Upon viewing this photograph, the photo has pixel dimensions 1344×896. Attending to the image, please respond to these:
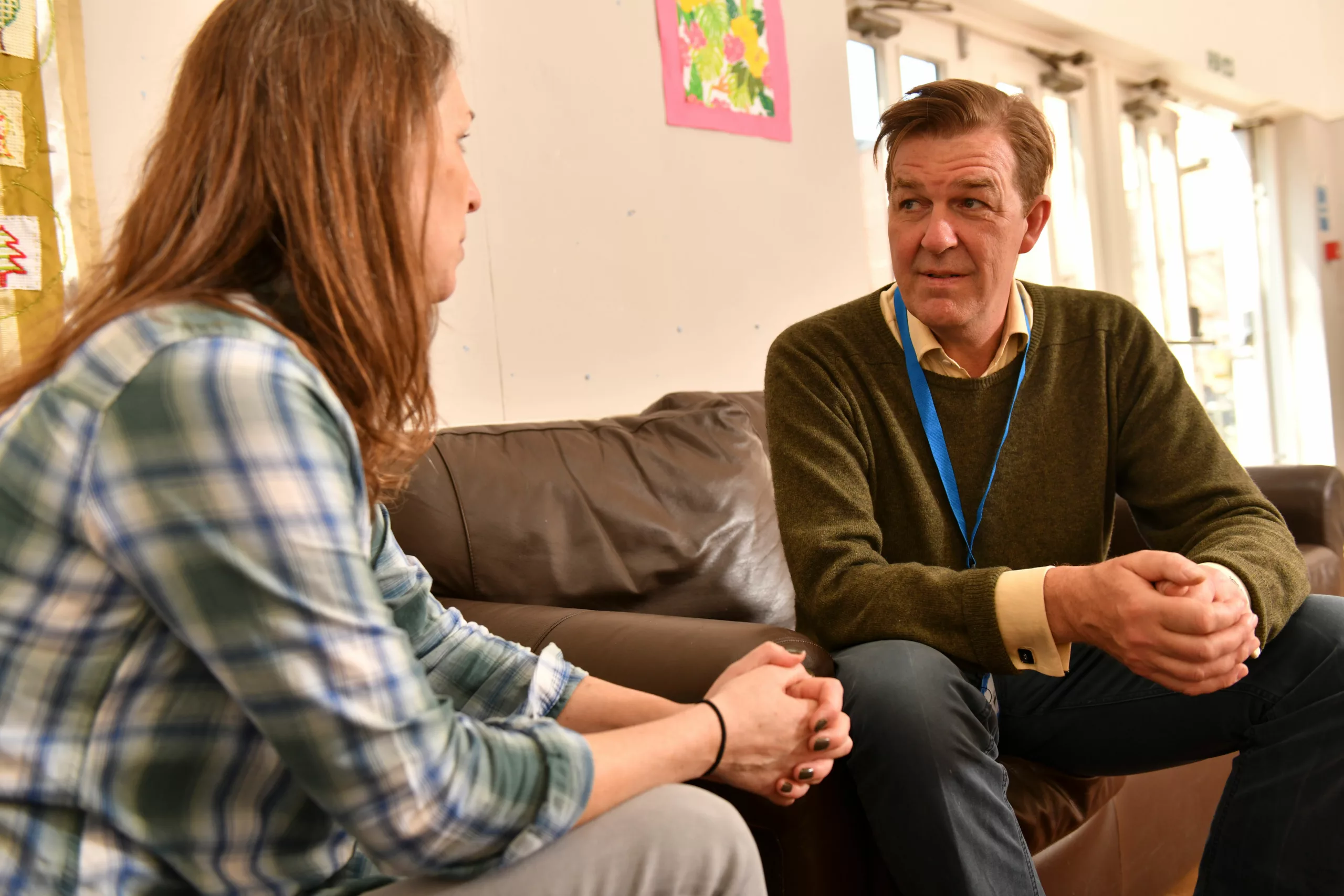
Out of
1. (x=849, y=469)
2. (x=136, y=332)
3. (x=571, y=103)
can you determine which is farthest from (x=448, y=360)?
(x=136, y=332)

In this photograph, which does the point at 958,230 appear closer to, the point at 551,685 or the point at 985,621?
the point at 985,621

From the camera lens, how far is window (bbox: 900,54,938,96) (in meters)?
3.36

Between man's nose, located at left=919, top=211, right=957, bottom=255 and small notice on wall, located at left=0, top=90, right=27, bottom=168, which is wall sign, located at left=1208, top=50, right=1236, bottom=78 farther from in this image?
small notice on wall, located at left=0, top=90, right=27, bottom=168

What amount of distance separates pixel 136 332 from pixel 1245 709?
3.89 ft

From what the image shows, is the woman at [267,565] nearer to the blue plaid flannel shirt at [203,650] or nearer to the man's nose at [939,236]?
the blue plaid flannel shirt at [203,650]

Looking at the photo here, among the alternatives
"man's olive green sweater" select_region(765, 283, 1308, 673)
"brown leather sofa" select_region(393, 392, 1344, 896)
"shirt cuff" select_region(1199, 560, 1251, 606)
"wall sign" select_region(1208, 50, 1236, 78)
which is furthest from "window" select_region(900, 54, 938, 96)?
"shirt cuff" select_region(1199, 560, 1251, 606)

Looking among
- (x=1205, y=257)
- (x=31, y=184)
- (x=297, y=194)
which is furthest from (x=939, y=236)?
(x=1205, y=257)

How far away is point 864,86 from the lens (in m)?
3.25

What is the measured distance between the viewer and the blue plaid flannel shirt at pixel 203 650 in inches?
22.9

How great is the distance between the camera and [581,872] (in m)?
0.68

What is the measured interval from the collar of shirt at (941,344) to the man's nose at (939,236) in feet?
0.27

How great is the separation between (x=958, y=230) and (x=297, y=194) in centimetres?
96

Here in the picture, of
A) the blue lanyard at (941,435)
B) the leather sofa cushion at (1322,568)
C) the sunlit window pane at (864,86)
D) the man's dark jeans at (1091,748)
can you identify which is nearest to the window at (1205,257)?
the sunlit window pane at (864,86)

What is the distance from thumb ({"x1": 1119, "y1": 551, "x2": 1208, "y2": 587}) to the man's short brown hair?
1.97 feet
